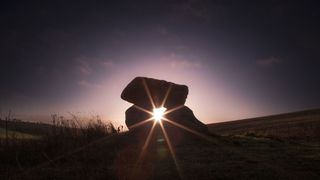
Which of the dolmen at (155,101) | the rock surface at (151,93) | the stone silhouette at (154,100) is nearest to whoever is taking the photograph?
the dolmen at (155,101)

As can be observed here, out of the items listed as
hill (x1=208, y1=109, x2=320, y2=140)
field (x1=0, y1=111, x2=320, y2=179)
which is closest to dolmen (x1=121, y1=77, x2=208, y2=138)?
hill (x1=208, y1=109, x2=320, y2=140)

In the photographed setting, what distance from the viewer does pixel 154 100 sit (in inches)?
891

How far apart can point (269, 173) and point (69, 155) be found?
665cm

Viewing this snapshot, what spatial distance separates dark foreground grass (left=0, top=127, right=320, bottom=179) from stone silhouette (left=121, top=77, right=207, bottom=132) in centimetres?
700

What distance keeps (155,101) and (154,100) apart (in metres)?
0.09

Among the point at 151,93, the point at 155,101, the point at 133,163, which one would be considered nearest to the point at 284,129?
the point at 155,101

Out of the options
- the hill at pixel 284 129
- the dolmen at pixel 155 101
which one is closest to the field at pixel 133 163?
the dolmen at pixel 155 101

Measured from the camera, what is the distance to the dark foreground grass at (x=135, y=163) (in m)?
8.38

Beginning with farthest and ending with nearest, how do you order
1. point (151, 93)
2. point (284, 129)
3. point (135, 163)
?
point (284, 129)
point (151, 93)
point (135, 163)

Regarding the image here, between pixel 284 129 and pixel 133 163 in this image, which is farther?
pixel 284 129

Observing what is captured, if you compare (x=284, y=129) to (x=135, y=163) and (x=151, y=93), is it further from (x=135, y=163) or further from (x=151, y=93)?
(x=135, y=163)

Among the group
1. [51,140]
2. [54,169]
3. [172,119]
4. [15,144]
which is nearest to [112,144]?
[51,140]

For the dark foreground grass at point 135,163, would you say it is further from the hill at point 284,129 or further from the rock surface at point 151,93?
the hill at point 284,129

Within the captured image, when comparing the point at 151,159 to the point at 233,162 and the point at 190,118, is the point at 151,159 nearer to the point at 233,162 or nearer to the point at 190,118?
the point at 233,162
